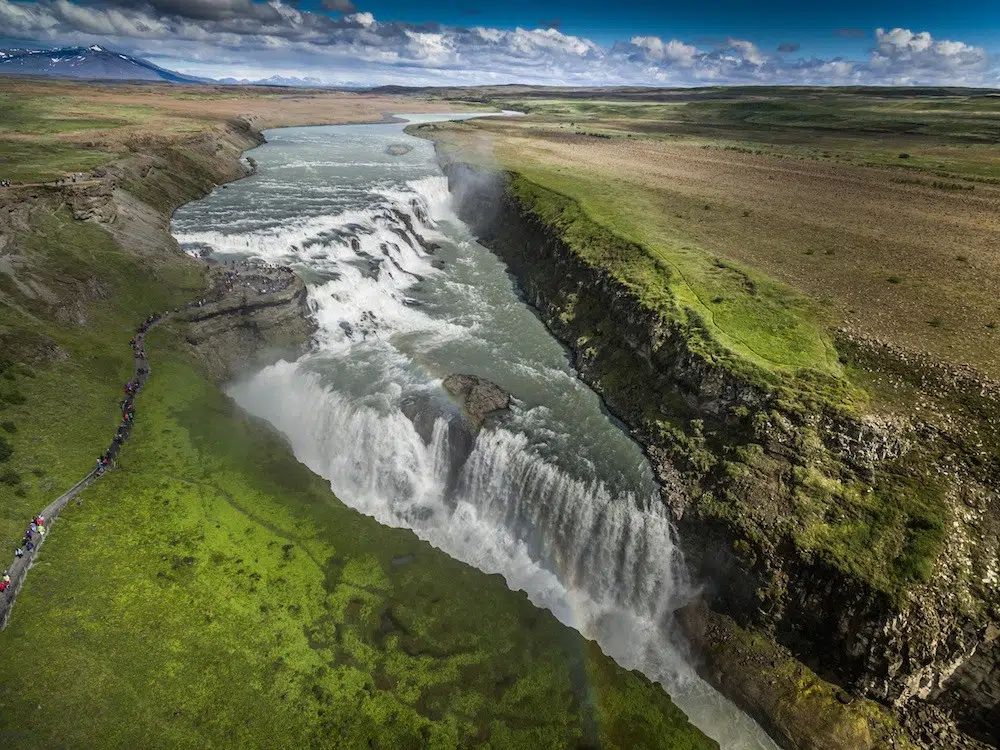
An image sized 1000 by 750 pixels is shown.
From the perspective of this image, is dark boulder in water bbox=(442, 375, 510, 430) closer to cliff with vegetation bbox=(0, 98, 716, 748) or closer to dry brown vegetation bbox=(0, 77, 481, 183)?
cliff with vegetation bbox=(0, 98, 716, 748)

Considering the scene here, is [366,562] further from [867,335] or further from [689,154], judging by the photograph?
[689,154]

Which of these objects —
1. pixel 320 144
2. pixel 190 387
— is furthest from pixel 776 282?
pixel 320 144

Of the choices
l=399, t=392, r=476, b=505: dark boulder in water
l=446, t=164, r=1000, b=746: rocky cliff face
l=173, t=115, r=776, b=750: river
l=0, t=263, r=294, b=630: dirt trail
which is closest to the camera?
l=446, t=164, r=1000, b=746: rocky cliff face

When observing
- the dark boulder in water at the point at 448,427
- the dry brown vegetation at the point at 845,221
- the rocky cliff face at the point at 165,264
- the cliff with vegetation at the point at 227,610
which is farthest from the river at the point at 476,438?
the dry brown vegetation at the point at 845,221

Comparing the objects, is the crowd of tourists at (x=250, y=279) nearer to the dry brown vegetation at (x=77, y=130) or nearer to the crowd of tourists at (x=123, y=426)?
the crowd of tourists at (x=123, y=426)

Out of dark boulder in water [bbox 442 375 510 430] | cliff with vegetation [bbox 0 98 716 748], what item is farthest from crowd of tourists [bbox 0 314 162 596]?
dark boulder in water [bbox 442 375 510 430]
